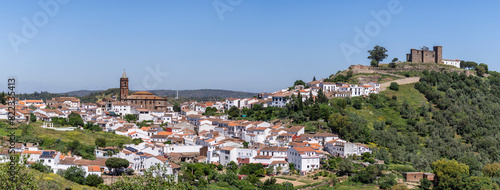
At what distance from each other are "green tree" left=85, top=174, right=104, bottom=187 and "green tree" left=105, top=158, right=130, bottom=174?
1924 millimetres

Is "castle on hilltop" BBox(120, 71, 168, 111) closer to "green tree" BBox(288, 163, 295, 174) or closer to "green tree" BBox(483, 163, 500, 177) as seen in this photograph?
"green tree" BBox(288, 163, 295, 174)

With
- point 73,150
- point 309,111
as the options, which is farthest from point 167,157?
point 309,111

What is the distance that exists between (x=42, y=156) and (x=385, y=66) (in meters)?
45.8

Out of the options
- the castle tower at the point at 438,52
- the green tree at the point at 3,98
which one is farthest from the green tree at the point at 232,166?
the castle tower at the point at 438,52

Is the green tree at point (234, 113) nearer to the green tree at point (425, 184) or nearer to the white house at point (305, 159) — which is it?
the white house at point (305, 159)

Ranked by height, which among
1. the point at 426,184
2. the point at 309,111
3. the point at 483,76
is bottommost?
the point at 426,184

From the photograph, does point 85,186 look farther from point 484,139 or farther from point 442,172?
point 484,139

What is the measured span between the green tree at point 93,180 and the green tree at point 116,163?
1.92 metres

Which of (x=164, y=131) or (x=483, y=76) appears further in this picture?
(x=483, y=76)

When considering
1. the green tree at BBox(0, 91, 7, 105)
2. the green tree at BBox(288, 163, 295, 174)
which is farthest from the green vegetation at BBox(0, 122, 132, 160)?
the green tree at BBox(288, 163, 295, 174)

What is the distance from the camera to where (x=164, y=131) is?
A: 3912cm

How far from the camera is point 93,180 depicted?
24672 millimetres

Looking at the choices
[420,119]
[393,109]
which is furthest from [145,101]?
[420,119]

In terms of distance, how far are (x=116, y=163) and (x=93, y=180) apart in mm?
2464
